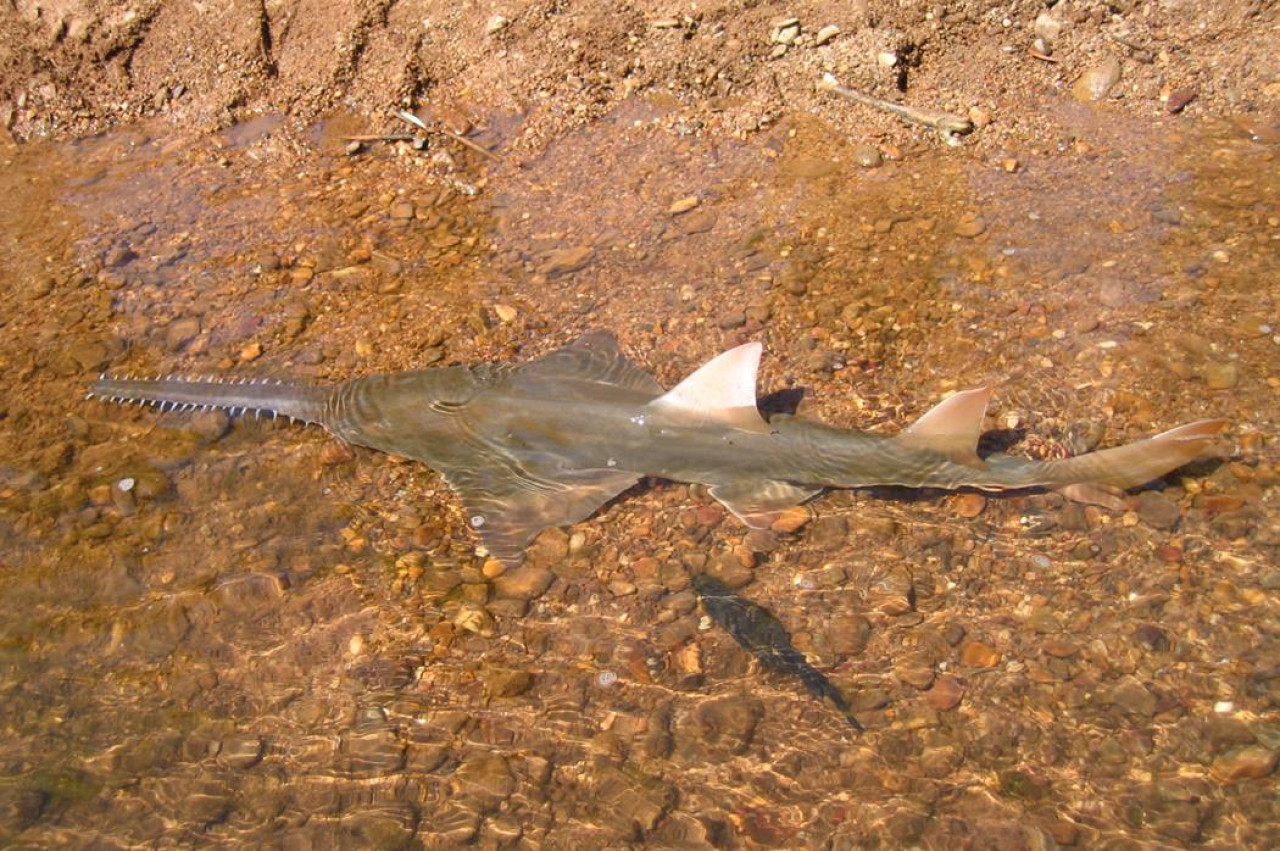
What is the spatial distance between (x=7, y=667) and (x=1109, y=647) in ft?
15.8

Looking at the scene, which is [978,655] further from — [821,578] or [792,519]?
[792,519]

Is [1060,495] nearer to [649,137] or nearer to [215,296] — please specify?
[649,137]

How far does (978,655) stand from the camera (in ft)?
13.9

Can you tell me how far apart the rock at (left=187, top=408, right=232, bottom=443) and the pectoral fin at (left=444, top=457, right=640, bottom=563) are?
142 centimetres

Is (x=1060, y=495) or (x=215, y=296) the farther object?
(x=215, y=296)

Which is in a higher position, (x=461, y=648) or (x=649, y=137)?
(x=649, y=137)

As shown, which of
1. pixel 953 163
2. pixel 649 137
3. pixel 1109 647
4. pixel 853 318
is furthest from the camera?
pixel 649 137

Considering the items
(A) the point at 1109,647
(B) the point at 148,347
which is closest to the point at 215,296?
(B) the point at 148,347

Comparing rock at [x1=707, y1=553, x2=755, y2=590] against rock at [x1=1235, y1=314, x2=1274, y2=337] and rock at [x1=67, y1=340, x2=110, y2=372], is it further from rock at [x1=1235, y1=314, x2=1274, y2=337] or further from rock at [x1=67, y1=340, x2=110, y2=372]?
rock at [x1=67, y1=340, x2=110, y2=372]

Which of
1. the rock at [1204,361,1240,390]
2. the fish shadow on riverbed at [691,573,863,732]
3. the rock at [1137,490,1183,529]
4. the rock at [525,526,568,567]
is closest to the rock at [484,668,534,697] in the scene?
the rock at [525,526,568,567]

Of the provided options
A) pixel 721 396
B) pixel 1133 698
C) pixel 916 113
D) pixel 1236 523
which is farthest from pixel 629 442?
pixel 916 113

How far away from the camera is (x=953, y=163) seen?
21.9ft

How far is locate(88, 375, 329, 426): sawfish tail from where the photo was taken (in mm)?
5395

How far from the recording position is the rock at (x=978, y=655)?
420 centimetres
